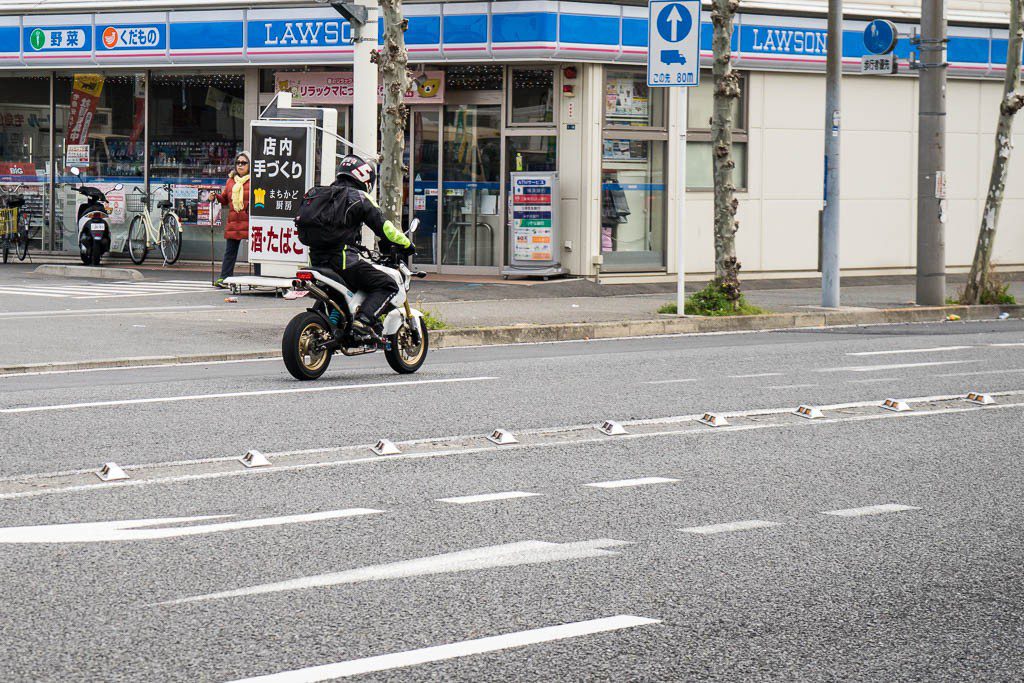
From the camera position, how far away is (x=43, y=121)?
1158 inches

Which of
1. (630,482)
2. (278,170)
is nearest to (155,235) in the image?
(278,170)

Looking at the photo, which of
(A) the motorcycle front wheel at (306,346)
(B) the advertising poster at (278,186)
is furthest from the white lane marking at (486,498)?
(B) the advertising poster at (278,186)

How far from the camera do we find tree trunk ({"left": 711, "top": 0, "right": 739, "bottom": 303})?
1933 cm

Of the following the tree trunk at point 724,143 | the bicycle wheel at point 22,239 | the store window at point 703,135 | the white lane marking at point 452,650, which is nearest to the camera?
the white lane marking at point 452,650

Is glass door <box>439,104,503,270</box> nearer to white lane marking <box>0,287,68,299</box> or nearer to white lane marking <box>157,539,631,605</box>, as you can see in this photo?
white lane marking <box>0,287,68,299</box>

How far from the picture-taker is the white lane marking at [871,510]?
24.4ft

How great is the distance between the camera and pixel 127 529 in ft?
22.5

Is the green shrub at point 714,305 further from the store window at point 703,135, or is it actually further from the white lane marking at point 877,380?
the white lane marking at point 877,380

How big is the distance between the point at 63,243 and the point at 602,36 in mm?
11411

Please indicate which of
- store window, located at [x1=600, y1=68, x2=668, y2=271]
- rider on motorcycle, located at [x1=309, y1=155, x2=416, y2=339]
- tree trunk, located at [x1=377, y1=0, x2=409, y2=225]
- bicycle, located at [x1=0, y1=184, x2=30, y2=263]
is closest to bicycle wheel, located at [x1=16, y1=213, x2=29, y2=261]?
bicycle, located at [x1=0, y1=184, x2=30, y2=263]

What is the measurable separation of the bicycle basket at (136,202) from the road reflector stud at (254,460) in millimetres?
20365

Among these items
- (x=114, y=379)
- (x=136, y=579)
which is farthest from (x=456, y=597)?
(x=114, y=379)

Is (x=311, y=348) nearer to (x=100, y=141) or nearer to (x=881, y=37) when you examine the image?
(x=881, y=37)

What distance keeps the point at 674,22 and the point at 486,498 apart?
12538 millimetres
